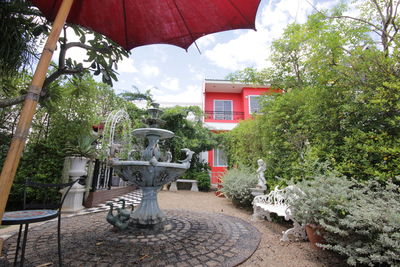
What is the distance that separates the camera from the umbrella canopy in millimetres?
1741

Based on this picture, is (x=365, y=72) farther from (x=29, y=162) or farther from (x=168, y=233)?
(x=29, y=162)

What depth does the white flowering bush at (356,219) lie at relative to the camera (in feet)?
5.87

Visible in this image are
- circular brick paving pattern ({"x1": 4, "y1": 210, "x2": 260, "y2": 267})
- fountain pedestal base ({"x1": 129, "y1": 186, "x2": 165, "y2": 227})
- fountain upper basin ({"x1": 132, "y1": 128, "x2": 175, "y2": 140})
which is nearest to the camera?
circular brick paving pattern ({"x1": 4, "y1": 210, "x2": 260, "y2": 267})

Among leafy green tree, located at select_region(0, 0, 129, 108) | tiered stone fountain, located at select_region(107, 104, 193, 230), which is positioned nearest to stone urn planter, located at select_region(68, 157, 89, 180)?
tiered stone fountain, located at select_region(107, 104, 193, 230)

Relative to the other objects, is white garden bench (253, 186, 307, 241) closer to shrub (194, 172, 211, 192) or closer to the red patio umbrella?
the red patio umbrella

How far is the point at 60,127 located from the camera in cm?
522

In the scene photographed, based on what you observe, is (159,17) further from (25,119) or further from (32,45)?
(32,45)

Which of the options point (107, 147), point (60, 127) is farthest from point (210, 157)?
point (60, 127)

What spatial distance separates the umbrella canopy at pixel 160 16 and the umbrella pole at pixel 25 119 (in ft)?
3.64

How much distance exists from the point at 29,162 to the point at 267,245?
5.86 meters

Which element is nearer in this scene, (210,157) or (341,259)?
(341,259)

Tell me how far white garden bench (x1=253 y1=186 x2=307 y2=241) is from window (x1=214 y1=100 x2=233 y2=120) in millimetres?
10884

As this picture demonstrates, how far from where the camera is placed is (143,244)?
2678 mm

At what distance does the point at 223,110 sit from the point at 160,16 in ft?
45.0
